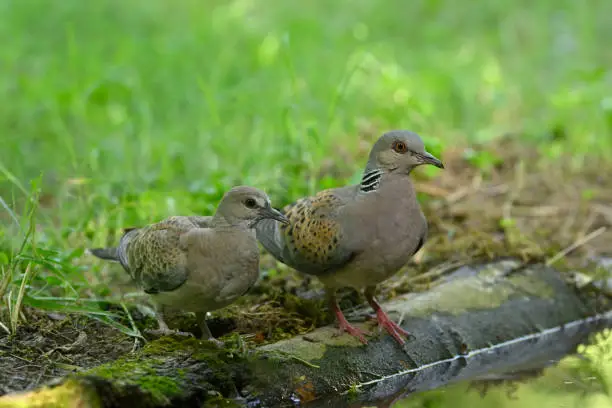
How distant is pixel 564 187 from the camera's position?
762 cm

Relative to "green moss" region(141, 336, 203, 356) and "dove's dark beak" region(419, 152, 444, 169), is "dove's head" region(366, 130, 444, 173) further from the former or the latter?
"green moss" region(141, 336, 203, 356)

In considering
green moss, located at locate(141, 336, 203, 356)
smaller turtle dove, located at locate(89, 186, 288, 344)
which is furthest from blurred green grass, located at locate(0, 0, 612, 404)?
green moss, located at locate(141, 336, 203, 356)

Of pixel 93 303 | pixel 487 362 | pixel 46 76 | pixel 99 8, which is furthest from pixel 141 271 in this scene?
pixel 99 8

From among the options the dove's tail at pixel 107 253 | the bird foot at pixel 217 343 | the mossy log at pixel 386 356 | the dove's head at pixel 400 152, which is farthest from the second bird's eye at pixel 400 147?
the dove's tail at pixel 107 253

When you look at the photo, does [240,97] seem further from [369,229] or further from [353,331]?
[353,331]

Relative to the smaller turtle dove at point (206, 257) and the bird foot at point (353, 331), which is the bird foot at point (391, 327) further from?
the smaller turtle dove at point (206, 257)

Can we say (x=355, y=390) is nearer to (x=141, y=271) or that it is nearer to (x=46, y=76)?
(x=141, y=271)

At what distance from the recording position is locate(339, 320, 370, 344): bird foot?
4785 mm

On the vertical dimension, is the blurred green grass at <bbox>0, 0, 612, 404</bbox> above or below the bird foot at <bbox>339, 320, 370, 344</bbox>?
above

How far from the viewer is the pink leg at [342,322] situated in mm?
4797

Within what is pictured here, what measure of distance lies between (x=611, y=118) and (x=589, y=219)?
1349 mm

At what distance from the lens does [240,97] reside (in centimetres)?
738

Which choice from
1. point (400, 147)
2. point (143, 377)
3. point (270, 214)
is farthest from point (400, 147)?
point (143, 377)

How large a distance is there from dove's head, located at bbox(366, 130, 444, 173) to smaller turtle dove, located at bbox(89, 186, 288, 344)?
0.69m
